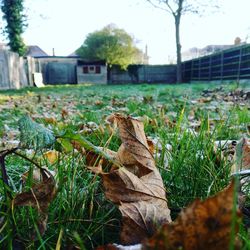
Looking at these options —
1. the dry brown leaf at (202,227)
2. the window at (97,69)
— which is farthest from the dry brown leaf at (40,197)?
the window at (97,69)

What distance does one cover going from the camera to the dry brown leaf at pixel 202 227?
0.32 m

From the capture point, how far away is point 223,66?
16.3 meters

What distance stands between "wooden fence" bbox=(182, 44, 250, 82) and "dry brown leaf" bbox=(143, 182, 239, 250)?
11.0 metres

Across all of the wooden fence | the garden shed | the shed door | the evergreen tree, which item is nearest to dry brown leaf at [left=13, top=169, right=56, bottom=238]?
the wooden fence

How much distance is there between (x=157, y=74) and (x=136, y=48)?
333 centimetres

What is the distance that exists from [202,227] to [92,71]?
1052 inches

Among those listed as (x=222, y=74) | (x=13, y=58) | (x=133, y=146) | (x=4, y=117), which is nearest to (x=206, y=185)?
(x=133, y=146)

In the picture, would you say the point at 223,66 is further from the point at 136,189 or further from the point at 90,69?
the point at 136,189

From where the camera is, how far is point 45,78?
26.5 metres

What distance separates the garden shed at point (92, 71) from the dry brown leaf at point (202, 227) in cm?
2607

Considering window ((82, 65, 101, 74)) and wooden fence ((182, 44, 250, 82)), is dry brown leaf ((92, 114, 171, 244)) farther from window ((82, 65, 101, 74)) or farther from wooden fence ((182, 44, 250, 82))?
window ((82, 65, 101, 74))

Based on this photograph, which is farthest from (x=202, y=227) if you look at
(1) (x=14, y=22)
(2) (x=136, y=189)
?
(1) (x=14, y=22)

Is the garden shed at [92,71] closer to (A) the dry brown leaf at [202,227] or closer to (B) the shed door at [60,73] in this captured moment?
(B) the shed door at [60,73]

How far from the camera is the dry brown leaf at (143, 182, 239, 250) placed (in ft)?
1.05
